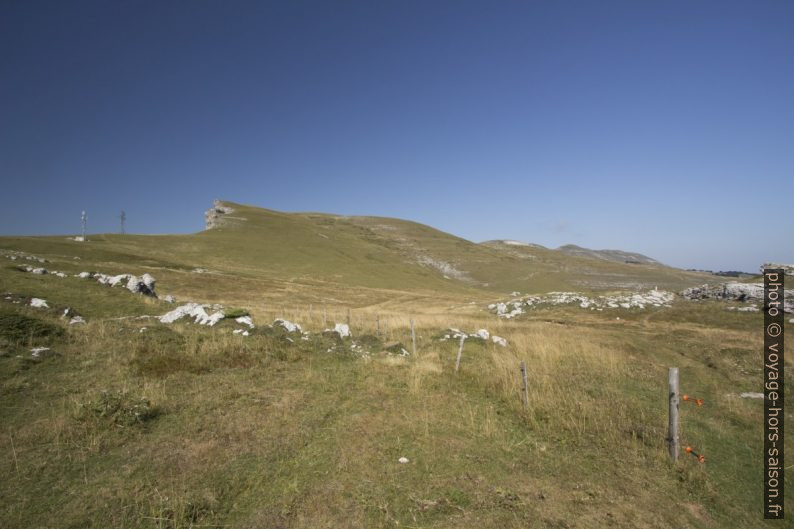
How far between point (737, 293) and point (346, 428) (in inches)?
1787

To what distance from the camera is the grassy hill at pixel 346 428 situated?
20.7 ft

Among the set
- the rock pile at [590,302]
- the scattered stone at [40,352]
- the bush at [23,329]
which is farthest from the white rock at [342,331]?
the rock pile at [590,302]

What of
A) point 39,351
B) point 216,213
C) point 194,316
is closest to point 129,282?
point 194,316

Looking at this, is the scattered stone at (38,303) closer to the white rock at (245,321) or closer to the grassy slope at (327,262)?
the white rock at (245,321)

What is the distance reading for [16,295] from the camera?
17.5 meters

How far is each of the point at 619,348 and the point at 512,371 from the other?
1020 centimetres

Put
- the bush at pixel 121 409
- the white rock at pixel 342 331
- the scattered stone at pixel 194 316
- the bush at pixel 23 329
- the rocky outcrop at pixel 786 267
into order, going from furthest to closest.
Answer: the rocky outcrop at pixel 786 267, the white rock at pixel 342 331, the scattered stone at pixel 194 316, the bush at pixel 23 329, the bush at pixel 121 409

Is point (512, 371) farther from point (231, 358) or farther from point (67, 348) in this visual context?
point (67, 348)

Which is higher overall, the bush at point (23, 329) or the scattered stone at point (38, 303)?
the scattered stone at point (38, 303)

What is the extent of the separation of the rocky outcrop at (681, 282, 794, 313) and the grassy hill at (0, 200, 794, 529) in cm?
1704

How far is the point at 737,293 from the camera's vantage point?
36.6 m

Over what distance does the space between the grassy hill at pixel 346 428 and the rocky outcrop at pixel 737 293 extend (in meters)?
17.0

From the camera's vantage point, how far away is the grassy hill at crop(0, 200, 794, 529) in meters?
6.32

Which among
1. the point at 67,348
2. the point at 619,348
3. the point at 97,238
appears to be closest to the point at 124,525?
the point at 67,348
